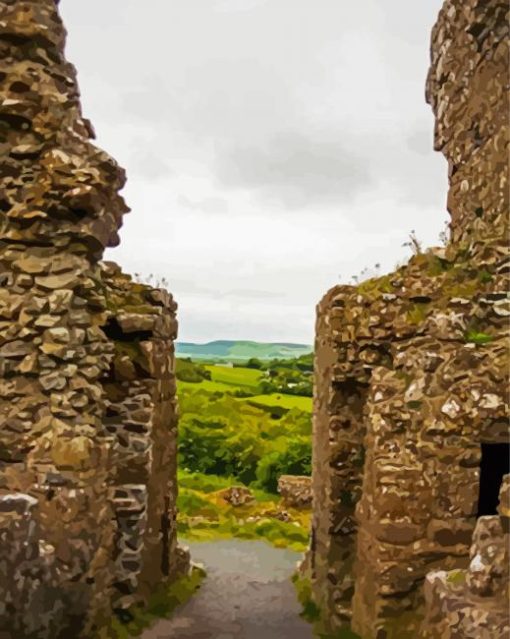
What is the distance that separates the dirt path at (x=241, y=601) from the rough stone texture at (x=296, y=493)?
4352 mm

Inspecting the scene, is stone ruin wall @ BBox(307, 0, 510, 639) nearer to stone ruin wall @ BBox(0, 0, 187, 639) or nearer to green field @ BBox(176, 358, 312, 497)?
stone ruin wall @ BBox(0, 0, 187, 639)

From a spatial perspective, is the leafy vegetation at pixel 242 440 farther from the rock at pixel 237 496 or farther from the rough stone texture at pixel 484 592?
the rough stone texture at pixel 484 592

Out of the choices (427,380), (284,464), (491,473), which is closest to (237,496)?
(284,464)

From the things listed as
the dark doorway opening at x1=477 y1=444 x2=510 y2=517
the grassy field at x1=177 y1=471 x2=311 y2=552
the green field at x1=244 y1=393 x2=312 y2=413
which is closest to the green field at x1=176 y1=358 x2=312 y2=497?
the green field at x1=244 y1=393 x2=312 y2=413

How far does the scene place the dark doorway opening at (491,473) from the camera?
A: 9406 millimetres

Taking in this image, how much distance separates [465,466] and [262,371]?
1339 inches

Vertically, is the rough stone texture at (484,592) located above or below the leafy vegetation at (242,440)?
above

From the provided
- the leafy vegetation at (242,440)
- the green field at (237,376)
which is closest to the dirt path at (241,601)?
the leafy vegetation at (242,440)

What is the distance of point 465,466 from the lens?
303 inches

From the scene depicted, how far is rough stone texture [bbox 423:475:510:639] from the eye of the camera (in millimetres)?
4719

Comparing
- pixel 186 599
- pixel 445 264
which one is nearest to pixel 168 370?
pixel 186 599

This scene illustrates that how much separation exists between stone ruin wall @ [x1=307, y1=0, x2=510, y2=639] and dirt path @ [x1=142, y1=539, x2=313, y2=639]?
2.62 feet

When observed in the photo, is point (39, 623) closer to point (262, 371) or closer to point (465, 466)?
point (465, 466)

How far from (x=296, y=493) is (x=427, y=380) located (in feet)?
→ 43.8
